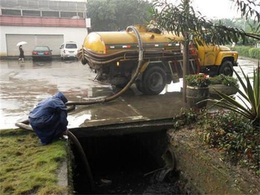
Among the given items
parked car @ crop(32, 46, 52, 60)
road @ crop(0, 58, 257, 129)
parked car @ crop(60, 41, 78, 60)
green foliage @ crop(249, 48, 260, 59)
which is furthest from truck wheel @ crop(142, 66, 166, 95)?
green foliage @ crop(249, 48, 260, 59)

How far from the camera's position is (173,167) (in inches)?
232

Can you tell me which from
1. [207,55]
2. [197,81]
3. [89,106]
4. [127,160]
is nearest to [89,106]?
[89,106]

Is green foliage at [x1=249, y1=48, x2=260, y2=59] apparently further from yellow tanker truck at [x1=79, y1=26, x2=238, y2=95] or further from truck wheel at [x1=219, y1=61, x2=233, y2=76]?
yellow tanker truck at [x1=79, y1=26, x2=238, y2=95]

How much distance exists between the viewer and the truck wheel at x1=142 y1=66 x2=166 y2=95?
8953 millimetres

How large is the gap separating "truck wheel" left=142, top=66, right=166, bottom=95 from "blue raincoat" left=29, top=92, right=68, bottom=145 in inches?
170

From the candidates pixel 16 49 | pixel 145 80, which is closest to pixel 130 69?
pixel 145 80

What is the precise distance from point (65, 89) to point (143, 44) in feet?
Answer: 11.1

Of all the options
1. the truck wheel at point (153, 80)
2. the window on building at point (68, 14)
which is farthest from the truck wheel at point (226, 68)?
the window on building at point (68, 14)

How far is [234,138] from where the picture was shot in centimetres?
456

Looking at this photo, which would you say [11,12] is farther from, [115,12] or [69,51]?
[115,12]

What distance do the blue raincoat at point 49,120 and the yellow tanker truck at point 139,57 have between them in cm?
362

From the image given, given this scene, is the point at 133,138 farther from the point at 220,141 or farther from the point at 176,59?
the point at 176,59

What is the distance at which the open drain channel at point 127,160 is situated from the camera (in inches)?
227

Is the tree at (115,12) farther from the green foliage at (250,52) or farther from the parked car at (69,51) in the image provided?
the green foliage at (250,52)
